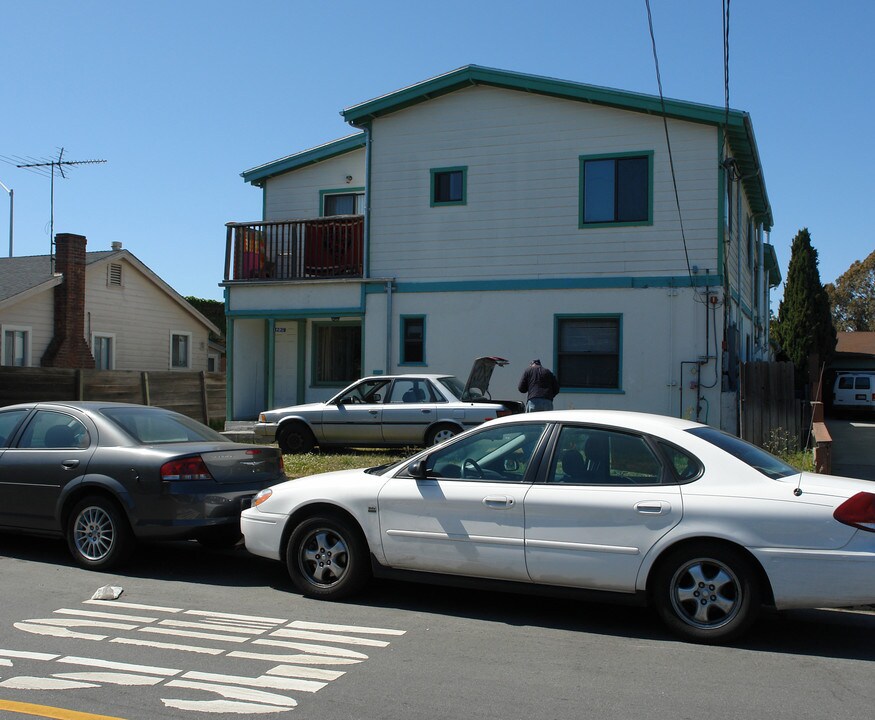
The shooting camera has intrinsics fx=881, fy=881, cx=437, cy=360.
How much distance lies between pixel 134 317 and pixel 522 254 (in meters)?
17.7

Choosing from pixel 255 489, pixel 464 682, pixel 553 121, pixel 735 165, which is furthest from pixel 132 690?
pixel 735 165

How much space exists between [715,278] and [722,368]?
1600 millimetres

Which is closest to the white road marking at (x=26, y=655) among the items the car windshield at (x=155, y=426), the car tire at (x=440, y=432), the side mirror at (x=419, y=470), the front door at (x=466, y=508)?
the front door at (x=466, y=508)

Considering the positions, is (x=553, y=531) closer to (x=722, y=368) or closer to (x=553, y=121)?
(x=722, y=368)

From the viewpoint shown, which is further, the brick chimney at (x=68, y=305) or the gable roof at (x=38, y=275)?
the brick chimney at (x=68, y=305)

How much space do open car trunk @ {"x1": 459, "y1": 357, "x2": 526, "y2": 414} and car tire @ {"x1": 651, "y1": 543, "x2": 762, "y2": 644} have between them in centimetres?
815

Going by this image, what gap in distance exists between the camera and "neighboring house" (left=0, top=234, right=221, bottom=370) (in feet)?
83.9

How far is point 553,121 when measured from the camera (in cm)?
1648

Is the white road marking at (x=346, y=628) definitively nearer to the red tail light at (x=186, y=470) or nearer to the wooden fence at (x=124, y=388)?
the red tail light at (x=186, y=470)

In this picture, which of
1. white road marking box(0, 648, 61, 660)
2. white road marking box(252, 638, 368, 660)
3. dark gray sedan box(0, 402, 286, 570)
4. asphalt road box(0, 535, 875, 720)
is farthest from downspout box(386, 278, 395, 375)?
white road marking box(0, 648, 61, 660)

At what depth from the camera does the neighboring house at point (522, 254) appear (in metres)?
15.5

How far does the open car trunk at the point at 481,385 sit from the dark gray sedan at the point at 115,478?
593 cm

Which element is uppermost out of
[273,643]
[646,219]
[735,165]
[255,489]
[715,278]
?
[735,165]

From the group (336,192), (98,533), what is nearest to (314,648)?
(98,533)
